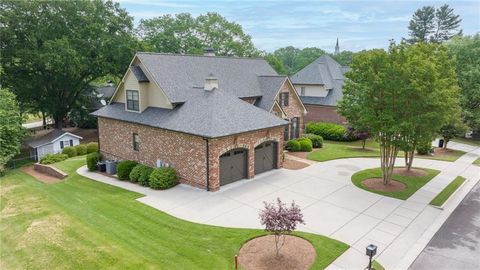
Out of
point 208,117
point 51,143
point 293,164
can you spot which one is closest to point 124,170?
point 208,117

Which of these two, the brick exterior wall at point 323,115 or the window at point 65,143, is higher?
the brick exterior wall at point 323,115

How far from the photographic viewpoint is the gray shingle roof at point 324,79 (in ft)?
127

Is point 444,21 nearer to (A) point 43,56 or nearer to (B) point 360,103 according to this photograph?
(B) point 360,103

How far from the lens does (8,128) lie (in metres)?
25.9

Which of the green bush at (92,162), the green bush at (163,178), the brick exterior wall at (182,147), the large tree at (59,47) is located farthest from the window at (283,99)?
the large tree at (59,47)

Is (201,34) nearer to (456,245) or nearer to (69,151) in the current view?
(69,151)

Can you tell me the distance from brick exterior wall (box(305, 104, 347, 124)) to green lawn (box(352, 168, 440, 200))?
1554 centimetres

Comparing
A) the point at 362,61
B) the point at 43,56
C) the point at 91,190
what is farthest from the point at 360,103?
the point at 43,56

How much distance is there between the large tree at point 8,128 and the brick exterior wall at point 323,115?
29.3 m

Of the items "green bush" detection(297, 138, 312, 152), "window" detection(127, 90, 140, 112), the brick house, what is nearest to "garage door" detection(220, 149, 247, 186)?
the brick house

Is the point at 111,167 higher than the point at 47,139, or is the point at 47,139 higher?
the point at 47,139

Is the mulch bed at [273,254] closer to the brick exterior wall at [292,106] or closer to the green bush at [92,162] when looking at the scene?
the green bush at [92,162]

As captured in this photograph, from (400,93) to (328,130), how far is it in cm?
1869

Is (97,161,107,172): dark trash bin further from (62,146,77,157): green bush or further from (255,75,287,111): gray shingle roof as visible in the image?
(255,75,287,111): gray shingle roof
